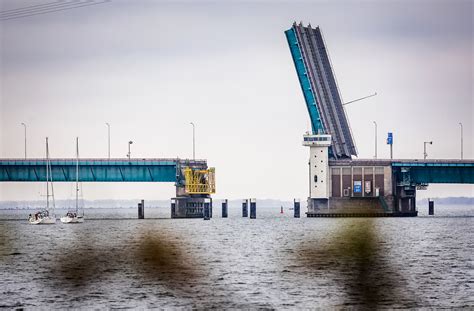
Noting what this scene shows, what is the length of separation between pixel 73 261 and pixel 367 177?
9099 cm

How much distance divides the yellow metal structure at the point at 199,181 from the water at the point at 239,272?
55.7 metres

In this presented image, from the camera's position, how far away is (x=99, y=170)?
163m

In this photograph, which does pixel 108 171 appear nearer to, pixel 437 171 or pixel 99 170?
pixel 99 170

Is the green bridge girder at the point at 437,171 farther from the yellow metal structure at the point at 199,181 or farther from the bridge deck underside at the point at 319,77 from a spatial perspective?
the yellow metal structure at the point at 199,181

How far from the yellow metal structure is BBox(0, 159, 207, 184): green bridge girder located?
156 centimetres

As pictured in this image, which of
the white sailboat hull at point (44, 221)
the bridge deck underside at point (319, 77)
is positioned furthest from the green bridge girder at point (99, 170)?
the bridge deck underside at point (319, 77)

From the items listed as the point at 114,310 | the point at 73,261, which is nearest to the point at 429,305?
the point at 114,310

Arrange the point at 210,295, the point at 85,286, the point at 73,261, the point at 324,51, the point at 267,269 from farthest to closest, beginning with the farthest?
the point at 324,51 < the point at 73,261 < the point at 267,269 < the point at 85,286 < the point at 210,295

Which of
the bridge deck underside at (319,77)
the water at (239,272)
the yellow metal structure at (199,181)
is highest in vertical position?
the bridge deck underside at (319,77)

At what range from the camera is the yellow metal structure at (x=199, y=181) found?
540 ft

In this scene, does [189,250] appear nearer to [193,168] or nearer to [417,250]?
[417,250]

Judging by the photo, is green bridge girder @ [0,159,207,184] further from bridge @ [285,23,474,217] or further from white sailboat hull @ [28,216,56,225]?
bridge @ [285,23,474,217]

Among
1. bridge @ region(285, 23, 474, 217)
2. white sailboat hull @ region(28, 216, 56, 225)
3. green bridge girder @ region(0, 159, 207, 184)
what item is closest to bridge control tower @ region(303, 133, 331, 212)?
bridge @ region(285, 23, 474, 217)

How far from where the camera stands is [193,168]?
168375 mm
